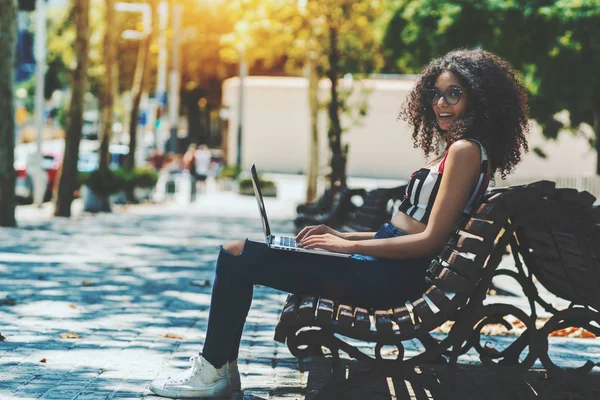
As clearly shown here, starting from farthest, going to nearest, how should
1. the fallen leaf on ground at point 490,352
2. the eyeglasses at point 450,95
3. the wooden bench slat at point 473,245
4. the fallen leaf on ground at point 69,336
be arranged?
the fallen leaf on ground at point 69,336 < the fallen leaf on ground at point 490,352 < the eyeglasses at point 450,95 < the wooden bench slat at point 473,245

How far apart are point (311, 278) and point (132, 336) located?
2432 millimetres

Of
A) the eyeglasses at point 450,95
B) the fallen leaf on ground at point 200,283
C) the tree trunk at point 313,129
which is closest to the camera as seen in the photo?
the eyeglasses at point 450,95

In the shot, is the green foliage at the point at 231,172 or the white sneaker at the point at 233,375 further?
the green foliage at the point at 231,172

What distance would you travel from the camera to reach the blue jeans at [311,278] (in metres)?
4.81

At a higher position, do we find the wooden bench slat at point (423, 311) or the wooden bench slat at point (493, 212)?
the wooden bench slat at point (493, 212)

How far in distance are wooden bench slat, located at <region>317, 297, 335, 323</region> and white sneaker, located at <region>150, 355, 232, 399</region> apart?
577mm

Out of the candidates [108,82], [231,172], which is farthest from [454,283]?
[231,172]

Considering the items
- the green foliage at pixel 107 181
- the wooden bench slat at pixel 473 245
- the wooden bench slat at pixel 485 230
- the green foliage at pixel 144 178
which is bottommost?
the green foliage at pixel 144 178

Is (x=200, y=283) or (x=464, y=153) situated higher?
(x=464, y=153)

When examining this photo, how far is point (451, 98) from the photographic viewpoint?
499cm

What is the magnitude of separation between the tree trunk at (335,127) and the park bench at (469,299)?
16.4 meters

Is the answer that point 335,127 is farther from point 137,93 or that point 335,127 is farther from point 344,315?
point 344,315

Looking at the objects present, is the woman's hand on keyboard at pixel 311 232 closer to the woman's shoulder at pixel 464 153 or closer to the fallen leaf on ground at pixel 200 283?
the woman's shoulder at pixel 464 153

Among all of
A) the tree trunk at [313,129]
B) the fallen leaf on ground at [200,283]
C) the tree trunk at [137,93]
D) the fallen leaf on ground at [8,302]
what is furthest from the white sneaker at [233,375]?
the tree trunk at [137,93]
